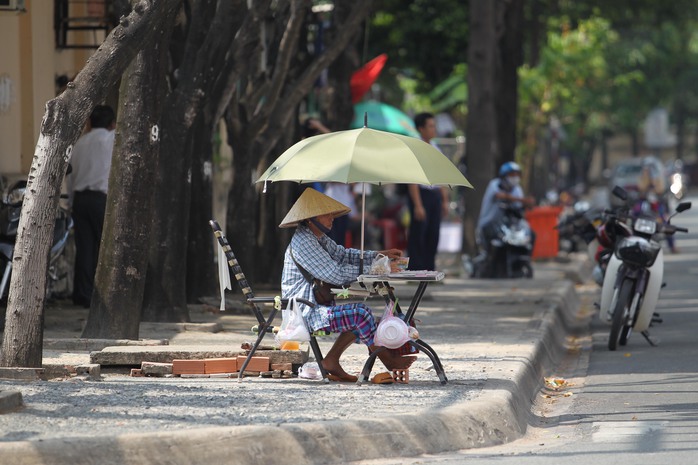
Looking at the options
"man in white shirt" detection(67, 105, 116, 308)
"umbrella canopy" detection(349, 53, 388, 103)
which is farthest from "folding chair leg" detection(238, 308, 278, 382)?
"umbrella canopy" detection(349, 53, 388, 103)

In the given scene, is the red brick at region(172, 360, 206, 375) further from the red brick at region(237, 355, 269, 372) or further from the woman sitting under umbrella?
the woman sitting under umbrella

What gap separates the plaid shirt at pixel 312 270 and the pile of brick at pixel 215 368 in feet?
2.00

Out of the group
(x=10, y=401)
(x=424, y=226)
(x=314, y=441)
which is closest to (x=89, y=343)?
(x=10, y=401)

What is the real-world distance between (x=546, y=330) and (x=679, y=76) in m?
58.8

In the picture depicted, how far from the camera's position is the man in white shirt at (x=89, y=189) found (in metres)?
14.1

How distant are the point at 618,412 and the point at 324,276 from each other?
2.07m

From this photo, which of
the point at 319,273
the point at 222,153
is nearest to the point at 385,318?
the point at 319,273

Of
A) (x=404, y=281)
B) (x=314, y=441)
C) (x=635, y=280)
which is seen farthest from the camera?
(x=635, y=280)

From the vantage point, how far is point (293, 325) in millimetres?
9414

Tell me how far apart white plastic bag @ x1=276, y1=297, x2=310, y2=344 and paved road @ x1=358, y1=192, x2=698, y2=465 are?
1.56 m

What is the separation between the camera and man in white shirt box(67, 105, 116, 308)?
14.1 metres

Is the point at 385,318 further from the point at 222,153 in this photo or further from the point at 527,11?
the point at 527,11

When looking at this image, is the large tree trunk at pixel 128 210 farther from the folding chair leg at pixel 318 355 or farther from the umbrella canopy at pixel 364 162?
the folding chair leg at pixel 318 355

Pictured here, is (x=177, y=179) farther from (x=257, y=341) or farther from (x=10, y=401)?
(x=10, y=401)
